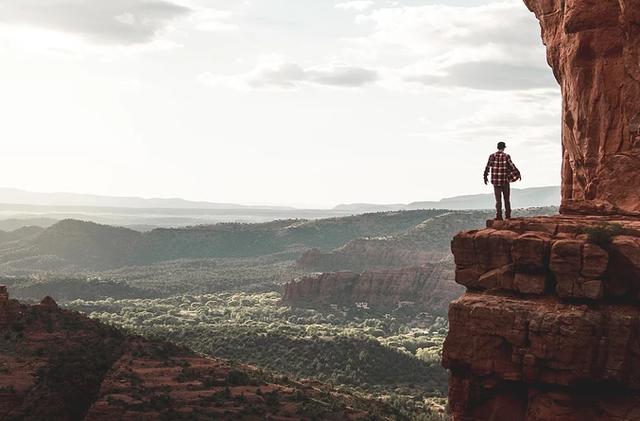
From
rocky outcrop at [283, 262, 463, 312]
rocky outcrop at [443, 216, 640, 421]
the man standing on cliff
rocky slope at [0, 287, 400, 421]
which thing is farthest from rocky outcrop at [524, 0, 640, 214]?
rocky outcrop at [283, 262, 463, 312]

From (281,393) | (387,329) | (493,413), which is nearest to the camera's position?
(493,413)

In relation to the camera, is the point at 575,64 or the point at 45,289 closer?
the point at 575,64

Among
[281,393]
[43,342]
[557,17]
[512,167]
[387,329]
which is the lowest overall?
[387,329]

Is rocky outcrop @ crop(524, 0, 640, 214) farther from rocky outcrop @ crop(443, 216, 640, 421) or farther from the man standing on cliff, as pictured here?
rocky outcrop @ crop(443, 216, 640, 421)

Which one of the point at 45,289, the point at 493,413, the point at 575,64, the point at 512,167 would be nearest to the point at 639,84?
the point at 575,64

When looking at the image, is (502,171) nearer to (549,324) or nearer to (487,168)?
(487,168)

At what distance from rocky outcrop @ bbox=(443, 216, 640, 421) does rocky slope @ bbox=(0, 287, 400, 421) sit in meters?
25.1

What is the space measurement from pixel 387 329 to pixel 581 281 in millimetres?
110969

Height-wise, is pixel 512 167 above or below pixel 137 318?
above

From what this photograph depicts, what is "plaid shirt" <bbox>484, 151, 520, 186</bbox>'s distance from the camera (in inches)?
1103

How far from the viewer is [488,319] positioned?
22.8 meters

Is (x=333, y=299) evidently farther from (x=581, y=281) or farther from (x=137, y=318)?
(x=581, y=281)

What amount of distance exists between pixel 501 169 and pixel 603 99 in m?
4.44

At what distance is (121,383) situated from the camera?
4806 cm
